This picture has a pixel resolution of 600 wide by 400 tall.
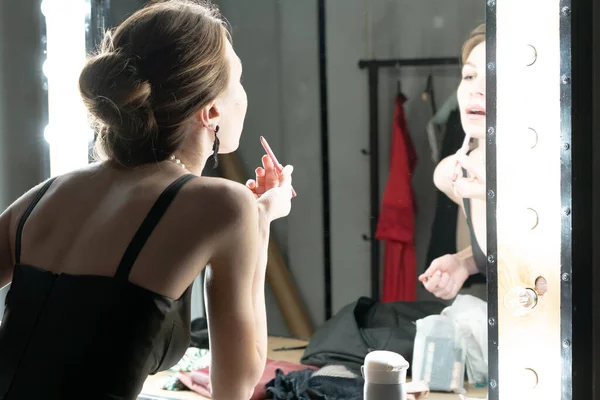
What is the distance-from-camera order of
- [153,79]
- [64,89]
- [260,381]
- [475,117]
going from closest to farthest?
[153,79], [475,117], [260,381], [64,89]

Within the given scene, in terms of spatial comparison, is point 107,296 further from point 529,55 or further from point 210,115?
point 529,55

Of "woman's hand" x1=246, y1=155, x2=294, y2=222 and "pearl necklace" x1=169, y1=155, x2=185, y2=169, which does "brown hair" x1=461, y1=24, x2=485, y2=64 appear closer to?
"woman's hand" x1=246, y1=155, x2=294, y2=222

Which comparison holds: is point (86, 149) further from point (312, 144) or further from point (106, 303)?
point (106, 303)

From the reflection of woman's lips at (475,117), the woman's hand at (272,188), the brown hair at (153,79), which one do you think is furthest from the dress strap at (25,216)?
the reflection of woman's lips at (475,117)

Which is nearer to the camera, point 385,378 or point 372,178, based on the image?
point 385,378

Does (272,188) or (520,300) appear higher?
(272,188)

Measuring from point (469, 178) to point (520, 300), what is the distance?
0.34 metres

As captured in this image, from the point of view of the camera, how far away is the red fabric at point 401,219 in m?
1.38

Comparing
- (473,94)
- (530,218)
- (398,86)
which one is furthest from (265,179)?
(530,218)

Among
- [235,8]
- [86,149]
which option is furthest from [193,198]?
[86,149]

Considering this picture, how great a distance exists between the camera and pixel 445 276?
1355 millimetres

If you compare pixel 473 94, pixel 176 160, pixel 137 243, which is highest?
pixel 473 94

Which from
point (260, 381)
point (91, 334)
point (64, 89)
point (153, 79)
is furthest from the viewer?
point (64, 89)
